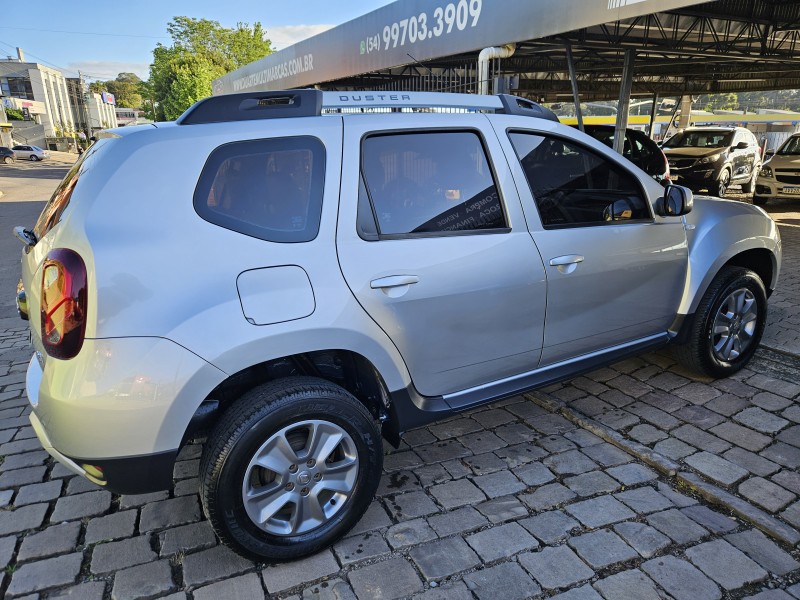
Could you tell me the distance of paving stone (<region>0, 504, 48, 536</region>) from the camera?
252 cm

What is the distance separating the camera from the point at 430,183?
265 centimetres

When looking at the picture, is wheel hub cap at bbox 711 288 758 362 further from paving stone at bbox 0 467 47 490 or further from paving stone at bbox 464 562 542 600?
paving stone at bbox 0 467 47 490

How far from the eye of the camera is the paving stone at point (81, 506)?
2612mm

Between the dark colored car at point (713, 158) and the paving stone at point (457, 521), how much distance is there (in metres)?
14.0

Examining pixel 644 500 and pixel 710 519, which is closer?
pixel 710 519

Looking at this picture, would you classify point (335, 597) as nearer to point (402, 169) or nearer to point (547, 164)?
point (402, 169)

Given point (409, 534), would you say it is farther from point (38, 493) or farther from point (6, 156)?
point (6, 156)

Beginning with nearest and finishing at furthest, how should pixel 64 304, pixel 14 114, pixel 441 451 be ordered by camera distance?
pixel 64 304 < pixel 441 451 < pixel 14 114

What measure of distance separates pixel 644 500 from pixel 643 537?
298 mm

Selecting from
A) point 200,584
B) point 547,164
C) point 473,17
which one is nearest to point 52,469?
point 200,584

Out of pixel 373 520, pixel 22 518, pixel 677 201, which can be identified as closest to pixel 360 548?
pixel 373 520

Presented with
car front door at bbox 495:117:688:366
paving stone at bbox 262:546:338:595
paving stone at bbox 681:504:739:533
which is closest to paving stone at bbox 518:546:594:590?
paving stone at bbox 262:546:338:595

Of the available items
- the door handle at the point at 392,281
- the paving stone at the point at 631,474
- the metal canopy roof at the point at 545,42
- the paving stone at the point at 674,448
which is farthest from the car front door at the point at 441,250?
the metal canopy roof at the point at 545,42

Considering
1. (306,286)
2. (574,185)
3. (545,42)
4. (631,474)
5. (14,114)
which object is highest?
(14,114)
